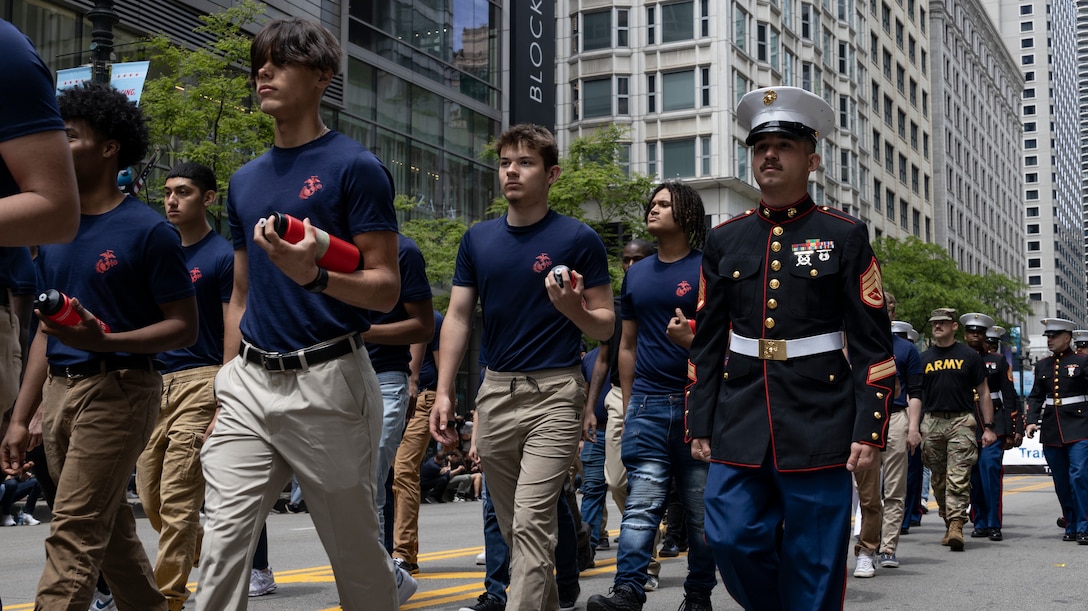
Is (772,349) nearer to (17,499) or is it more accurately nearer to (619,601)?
(619,601)

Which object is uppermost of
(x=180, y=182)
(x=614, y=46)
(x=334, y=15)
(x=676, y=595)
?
(x=614, y=46)

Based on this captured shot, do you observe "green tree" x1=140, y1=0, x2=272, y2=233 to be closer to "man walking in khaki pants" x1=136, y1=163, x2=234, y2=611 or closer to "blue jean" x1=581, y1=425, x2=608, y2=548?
"blue jean" x1=581, y1=425, x2=608, y2=548

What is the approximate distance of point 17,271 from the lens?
418 cm

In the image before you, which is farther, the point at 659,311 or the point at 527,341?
the point at 659,311

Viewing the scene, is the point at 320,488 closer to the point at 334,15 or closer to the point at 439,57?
the point at 334,15

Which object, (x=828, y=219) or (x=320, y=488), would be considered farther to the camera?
(x=828, y=219)

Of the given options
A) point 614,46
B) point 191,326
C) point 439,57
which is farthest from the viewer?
point 614,46

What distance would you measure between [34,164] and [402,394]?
4588 millimetres

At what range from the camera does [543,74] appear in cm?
4209

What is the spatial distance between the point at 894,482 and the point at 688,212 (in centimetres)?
450

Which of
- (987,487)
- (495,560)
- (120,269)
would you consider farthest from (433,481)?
(120,269)

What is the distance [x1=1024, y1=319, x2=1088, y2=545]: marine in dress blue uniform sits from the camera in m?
13.2

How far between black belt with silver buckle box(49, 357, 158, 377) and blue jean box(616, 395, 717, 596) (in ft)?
8.91

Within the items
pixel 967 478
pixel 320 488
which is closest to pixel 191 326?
pixel 320 488
